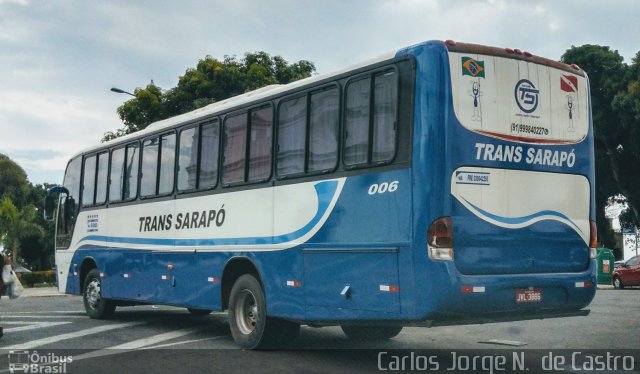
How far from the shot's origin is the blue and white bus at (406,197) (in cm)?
780

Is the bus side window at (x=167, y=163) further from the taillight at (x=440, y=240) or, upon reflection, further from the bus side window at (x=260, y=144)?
the taillight at (x=440, y=240)

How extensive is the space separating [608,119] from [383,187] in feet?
107

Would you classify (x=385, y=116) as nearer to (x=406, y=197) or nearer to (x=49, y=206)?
(x=406, y=197)

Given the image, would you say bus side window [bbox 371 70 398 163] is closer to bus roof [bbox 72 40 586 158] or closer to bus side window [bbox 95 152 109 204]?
bus roof [bbox 72 40 586 158]

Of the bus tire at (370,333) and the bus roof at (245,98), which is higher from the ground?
the bus roof at (245,98)

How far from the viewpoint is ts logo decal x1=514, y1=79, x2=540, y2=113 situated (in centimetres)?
840

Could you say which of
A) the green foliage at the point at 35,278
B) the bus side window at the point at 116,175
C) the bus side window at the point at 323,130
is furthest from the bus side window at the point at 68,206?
the green foliage at the point at 35,278

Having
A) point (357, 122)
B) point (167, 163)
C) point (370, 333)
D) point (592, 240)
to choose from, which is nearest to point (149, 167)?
point (167, 163)

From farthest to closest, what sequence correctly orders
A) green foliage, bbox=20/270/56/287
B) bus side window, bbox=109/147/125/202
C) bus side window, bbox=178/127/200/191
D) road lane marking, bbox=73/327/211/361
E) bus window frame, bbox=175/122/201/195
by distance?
1. green foliage, bbox=20/270/56/287
2. bus side window, bbox=109/147/125/202
3. bus side window, bbox=178/127/200/191
4. bus window frame, bbox=175/122/201/195
5. road lane marking, bbox=73/327/211/361

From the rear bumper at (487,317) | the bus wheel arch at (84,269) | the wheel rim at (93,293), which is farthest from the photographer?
the bus wheel arch at (84,269)

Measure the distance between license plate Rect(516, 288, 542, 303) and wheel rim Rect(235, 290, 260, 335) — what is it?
11.9 ft

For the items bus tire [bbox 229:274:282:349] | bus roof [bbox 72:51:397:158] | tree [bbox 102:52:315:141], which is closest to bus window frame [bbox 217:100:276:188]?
bus roof [bbox 72:51:397:158]

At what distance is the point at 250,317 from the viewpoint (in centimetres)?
1032

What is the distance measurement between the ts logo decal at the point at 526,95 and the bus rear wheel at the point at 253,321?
4.02m
